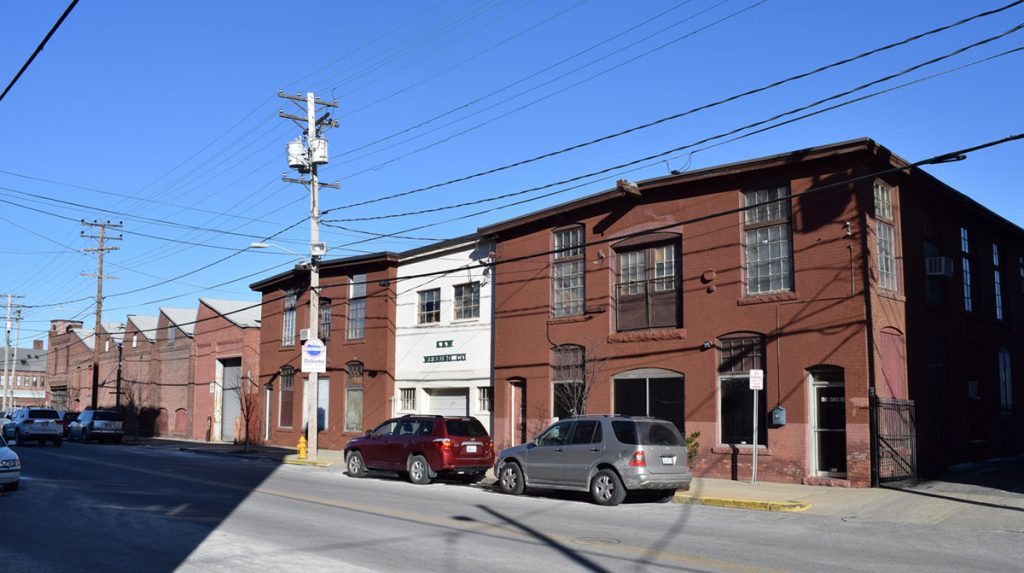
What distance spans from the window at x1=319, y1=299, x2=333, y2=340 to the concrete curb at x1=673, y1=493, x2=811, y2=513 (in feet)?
71.2

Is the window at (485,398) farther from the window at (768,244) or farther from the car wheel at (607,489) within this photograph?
the car wheel at (607,489)

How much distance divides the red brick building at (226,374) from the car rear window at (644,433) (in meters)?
27.1

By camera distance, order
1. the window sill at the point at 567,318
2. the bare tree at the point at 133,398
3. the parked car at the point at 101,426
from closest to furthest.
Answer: the window sill at the point at 567,318 → the parked car at the point at 101,426 → the bare tree at the point at 133,398

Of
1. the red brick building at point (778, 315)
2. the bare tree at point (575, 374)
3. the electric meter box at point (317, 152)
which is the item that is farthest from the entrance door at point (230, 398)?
the bare tree at point (575, 374)

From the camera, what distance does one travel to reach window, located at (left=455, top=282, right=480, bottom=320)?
98.8 ft

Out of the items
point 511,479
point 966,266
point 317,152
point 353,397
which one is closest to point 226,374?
point 353,397

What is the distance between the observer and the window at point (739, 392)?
21531 mm

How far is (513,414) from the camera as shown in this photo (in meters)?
28.1

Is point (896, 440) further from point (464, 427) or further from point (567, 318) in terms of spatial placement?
point (464, 427)

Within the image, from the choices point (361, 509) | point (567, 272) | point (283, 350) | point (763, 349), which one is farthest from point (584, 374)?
point (283, 350)

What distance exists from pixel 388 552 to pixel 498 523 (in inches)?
132

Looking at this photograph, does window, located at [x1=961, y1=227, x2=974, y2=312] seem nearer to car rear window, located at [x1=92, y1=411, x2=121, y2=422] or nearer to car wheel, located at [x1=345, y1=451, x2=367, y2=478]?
car wheel, located at [x1=345, y1=451, x2=367, y2=478]

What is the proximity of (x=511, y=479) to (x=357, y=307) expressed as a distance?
1767 cm

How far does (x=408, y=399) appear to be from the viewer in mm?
33062
